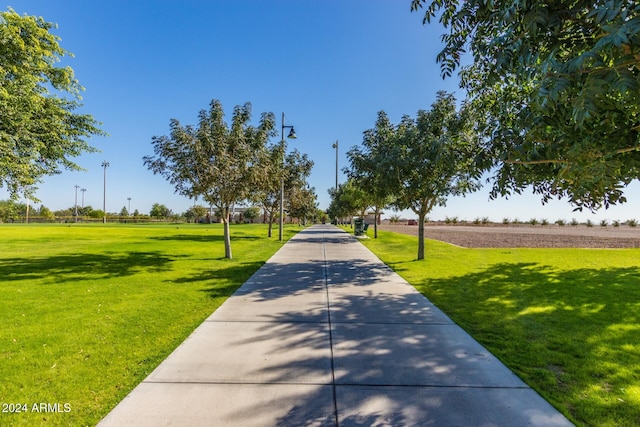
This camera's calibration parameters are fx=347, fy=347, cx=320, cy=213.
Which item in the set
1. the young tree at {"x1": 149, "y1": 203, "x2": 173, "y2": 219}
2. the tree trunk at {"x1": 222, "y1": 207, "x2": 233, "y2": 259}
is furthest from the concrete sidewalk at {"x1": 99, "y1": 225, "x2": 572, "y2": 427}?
the young tree at {"x1": 149, "y1": 203, "x2": 173, "y2": 219}

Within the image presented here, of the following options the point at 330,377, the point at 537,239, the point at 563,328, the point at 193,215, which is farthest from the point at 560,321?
the point at 193,215

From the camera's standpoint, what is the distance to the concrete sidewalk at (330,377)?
293 cm

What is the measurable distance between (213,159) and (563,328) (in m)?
11.1

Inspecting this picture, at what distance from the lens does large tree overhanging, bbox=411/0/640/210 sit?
2.23m

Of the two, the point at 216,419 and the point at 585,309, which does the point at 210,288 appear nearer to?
the point at 216,419

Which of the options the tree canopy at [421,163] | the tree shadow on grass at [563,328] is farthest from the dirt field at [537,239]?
the tree shadow on grass at [563,328]

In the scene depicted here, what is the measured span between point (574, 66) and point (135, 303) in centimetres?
737

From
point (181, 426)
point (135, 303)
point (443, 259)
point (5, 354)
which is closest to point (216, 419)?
point (181, 426)

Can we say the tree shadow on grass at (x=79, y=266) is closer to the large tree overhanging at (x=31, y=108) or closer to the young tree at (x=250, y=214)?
the large tree overhanging at (x=31, y=108)

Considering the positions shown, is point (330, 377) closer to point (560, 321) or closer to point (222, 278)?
point (560, 321)

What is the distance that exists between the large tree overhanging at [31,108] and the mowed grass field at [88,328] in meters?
3.53

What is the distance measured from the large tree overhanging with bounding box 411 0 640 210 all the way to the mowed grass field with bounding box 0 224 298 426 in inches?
178

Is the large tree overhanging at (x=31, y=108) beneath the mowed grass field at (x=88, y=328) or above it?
above

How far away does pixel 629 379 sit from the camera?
12.0 feet
